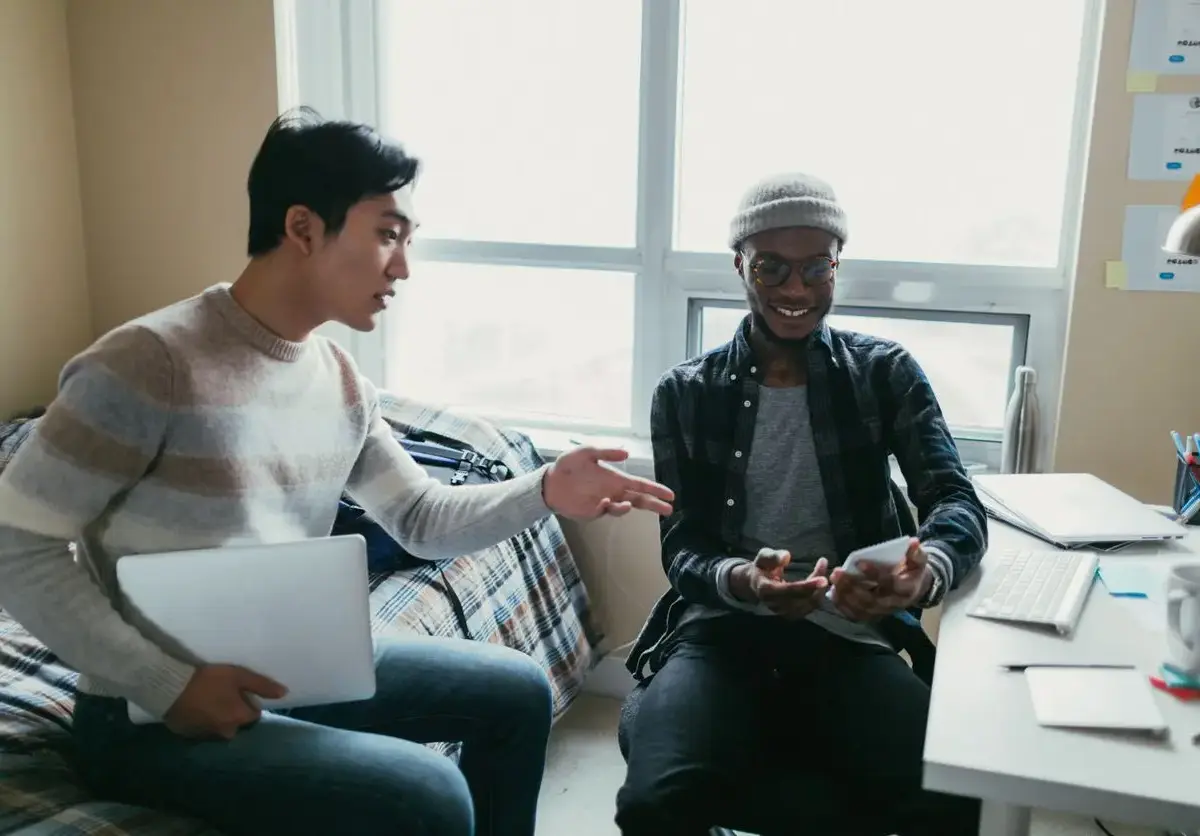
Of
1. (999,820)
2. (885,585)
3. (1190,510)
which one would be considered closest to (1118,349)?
(1190,510)

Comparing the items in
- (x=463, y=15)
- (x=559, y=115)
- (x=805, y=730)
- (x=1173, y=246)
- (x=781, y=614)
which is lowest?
(x=805, y=730)

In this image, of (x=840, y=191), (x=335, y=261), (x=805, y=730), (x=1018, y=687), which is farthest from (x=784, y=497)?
(x=840, y=191)

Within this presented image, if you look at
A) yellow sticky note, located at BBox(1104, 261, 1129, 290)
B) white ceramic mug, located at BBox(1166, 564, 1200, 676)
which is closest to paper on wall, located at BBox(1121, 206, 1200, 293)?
yellow sticky note, located at BBox(1104, 261, 1129, 290)

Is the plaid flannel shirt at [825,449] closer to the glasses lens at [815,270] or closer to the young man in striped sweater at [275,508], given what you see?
the glasses lens at [815,270]

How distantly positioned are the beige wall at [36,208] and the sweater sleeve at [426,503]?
148cm

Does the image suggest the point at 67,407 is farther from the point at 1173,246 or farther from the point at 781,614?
the point at 1173,246

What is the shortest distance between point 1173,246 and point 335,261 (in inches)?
40.4

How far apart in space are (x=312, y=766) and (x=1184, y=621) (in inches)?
36.5

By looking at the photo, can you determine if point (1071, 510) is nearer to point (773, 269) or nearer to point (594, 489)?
point (773, 269)

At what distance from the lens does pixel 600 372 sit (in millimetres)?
2615

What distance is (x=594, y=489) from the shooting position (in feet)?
4.57

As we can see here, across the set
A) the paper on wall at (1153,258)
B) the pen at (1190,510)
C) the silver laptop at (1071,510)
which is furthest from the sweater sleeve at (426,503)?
the paper on wall at (1153,258)

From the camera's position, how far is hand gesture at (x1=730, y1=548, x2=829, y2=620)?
4.48 feet

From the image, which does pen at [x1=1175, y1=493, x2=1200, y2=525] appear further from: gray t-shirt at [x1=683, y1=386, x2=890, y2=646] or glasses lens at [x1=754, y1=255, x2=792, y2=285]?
glasses lens at [x1=754, y1=255, x2=792, y2=285]
